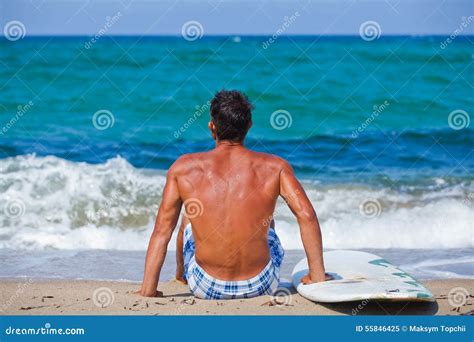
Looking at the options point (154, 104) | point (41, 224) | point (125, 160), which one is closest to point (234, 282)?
point (41, 224)

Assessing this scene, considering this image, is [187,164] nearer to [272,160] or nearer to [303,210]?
[272,160]

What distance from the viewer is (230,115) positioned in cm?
457

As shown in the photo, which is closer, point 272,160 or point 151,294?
point 272,160

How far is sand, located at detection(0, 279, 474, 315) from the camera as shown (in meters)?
4.50

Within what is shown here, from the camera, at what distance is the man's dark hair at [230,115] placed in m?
4.57

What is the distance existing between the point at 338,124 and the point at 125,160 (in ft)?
13.6

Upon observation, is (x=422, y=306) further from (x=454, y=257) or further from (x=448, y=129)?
(x=448, y=129)

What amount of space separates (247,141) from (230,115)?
297 inches

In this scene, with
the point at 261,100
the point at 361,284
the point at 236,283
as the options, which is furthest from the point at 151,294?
the point at 261,100

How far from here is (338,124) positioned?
12938 mm

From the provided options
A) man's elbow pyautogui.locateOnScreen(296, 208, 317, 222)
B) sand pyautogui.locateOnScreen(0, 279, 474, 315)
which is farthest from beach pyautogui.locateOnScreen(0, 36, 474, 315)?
man's elbow pyautogui.locateOnScreen(296, 208, 317, 222)

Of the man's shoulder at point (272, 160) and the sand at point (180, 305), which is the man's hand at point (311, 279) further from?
the man's shoulder at point (272, 160)

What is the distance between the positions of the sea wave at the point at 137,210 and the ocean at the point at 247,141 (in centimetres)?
2

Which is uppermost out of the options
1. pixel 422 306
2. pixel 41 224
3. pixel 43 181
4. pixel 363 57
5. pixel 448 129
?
pixel 363 57
